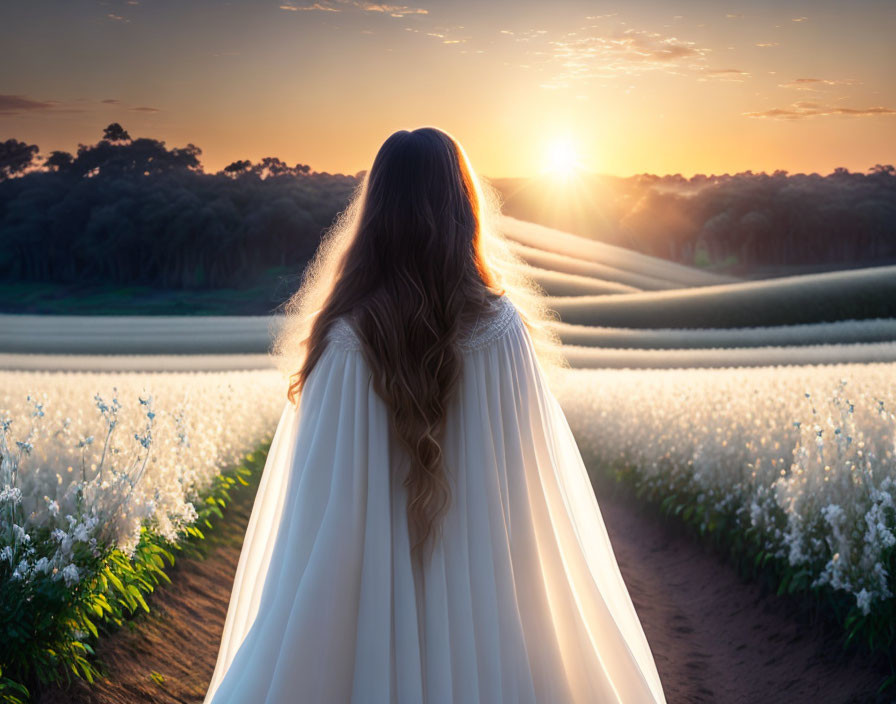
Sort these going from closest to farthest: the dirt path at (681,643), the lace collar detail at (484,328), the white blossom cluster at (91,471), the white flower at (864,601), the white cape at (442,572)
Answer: the white cape at (442,572) < the lace collar detail at (484,328) < the white blossom cluster at (91,471) < the white flower at (864,601) < the dirt path at (681,643)

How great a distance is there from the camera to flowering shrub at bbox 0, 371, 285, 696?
182 inches

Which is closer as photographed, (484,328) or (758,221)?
(484,328)

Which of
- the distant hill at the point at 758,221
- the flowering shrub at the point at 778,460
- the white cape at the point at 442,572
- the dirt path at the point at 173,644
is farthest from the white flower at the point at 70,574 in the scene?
the distant hill at the point at 758,221

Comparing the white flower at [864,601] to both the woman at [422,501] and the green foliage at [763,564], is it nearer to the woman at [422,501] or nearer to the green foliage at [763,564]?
the green foliage at [763,564]

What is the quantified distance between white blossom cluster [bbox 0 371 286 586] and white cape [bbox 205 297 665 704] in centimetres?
199

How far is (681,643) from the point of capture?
276 inches

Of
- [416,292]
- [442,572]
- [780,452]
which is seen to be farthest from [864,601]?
[416,292]

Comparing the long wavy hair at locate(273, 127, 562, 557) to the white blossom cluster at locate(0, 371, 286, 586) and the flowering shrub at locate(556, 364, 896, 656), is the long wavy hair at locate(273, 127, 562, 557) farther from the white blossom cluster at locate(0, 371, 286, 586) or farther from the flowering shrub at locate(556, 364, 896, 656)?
the flowering shrub at locate(556, 364, 896, 656)

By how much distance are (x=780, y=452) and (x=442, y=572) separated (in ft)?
18.9

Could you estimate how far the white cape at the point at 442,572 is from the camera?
3.08 metres

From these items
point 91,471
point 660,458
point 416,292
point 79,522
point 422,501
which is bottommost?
point 660,458

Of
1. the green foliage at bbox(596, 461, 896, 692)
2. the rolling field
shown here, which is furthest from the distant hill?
the green foliage at bbox(596, 461, 896, 692)

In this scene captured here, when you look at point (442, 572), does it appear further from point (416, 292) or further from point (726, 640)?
point (726, 640)

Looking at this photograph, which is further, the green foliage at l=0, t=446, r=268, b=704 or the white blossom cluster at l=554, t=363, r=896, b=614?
the white blossom cluster at l=554, t=363, r=896, b=614
